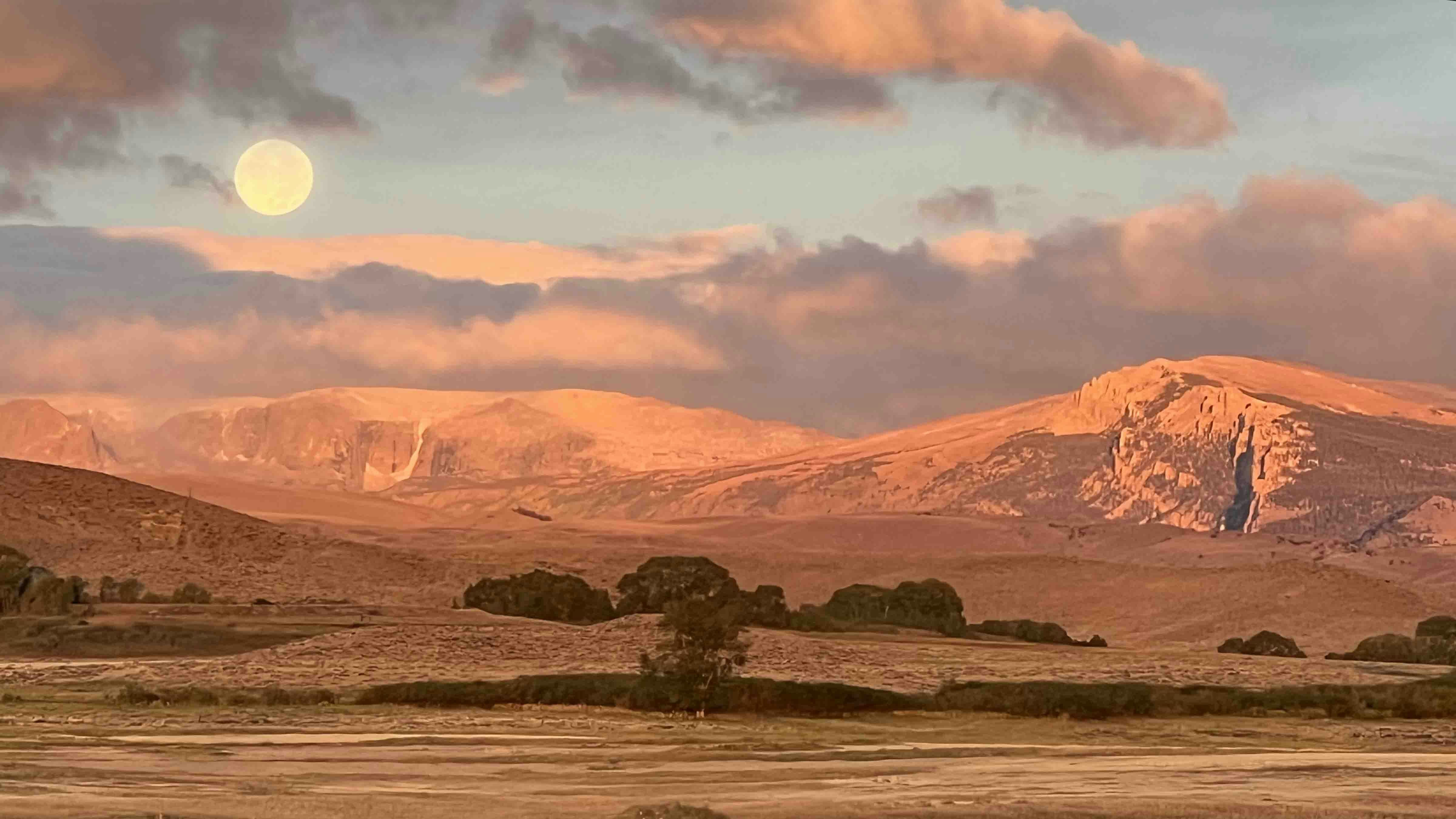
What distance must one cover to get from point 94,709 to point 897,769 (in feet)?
78.7

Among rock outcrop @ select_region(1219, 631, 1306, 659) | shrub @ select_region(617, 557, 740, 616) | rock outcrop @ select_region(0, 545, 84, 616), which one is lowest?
rock outcrop @ select_region(1219, 631, 1306, 659)

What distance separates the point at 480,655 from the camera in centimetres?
7162

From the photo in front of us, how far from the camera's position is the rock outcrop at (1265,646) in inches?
3688

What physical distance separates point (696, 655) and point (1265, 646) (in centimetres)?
A: 4490

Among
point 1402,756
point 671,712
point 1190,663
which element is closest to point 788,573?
point 1190,663

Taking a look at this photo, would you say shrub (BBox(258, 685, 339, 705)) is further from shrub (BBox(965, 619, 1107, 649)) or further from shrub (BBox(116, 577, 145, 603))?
shrub (BBox(965, 619, 1107, 649))

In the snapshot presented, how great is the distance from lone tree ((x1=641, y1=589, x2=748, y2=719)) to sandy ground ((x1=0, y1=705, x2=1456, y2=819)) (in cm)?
200

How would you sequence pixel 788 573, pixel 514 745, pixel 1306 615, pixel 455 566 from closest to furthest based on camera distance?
pixel 514 745 < pixel 1306 615 < pixel 455 566 < pixel 788 573

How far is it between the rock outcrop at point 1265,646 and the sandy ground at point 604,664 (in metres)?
14.3

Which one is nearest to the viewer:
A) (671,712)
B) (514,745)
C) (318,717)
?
(514,745)

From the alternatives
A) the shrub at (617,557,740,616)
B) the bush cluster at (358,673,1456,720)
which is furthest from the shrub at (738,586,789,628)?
the bush cluster at (358,673,1456,720)

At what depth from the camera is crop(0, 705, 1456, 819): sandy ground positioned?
3484 centimetres

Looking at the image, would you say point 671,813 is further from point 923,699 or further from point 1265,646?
point 1265,646

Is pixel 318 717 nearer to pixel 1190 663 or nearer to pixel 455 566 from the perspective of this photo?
pixel 1190 663
